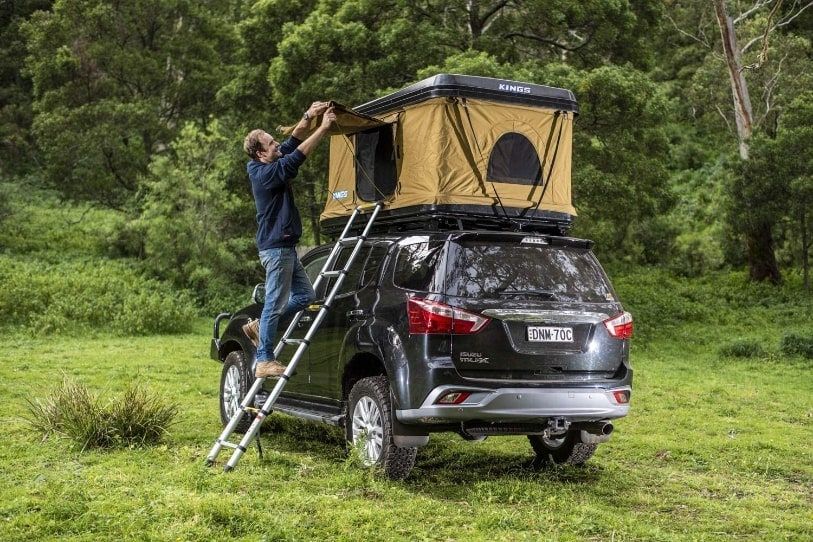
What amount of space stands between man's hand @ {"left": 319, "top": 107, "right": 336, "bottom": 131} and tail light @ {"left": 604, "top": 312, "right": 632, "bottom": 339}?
8.38ft

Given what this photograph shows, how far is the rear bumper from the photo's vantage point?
6215mm

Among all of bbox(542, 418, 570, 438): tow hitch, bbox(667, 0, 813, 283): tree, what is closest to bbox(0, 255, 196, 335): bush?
bbox(667, 0, 813, 283): tree

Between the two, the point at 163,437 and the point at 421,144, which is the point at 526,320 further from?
the point at 163,437

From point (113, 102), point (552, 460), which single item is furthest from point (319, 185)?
point (552, 460)

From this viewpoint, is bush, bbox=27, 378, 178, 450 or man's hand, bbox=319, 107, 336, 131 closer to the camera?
man's hand, bbox=319, 107, 336, 131

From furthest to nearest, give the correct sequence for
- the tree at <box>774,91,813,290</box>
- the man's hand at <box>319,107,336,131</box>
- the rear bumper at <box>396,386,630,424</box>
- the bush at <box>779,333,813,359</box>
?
the tree at <box>774,91,813,290</box>, the bush at <box>779,333,813,359</box>, the man's hand at <box>319,107,336,131</box>, the rear bumper at <box>396,386,630,424</box>

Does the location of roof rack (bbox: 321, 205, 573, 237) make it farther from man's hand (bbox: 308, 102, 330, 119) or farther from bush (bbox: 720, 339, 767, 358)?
bush (bbox: 720, 339, 767, 358)

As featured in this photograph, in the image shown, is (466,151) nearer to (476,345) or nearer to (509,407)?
(476,345)

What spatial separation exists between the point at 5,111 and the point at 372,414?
98.4ft

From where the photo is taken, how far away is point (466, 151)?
7.52m

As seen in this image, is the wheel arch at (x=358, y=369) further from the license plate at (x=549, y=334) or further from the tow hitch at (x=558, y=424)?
the tow hitch at (x=558, y=424)

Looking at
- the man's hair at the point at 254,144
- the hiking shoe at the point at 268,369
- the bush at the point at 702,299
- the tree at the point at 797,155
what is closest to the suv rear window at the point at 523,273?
the hiking shoe at the point at 268,369

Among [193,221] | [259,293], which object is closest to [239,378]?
[259,293]

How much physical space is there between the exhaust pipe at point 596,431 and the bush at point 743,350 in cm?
1094
